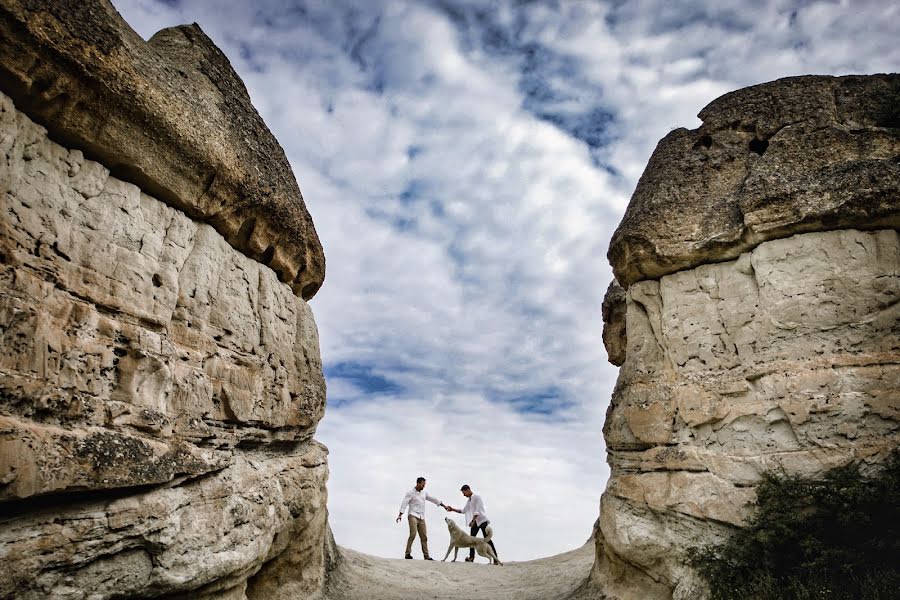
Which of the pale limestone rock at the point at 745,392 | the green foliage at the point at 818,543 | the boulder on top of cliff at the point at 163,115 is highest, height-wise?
the boulder on top of cliff at the point at 163,115

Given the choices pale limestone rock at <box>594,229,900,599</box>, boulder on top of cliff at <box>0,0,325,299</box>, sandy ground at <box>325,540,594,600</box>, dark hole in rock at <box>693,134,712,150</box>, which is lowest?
sandy ground at <box>325,540,594,600</box>

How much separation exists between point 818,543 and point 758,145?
654 cm

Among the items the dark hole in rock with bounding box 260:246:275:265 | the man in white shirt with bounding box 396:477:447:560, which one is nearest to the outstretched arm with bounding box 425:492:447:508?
the man in white shirt with bounding box 396:477:447:560

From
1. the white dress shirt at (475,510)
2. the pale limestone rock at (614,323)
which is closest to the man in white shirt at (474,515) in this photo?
the white dress shirt at (475,510)

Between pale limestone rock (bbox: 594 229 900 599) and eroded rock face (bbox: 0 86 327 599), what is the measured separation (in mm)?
5698

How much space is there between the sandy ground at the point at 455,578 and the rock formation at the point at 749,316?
2.83 meters

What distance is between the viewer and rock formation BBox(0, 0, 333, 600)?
5656 millimetres

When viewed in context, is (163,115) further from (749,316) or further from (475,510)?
(475,510)

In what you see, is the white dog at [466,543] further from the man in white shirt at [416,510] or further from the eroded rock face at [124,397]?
the eroded rock face at [124,397]

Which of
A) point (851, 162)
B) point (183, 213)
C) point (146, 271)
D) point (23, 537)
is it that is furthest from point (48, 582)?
point (851, 162)

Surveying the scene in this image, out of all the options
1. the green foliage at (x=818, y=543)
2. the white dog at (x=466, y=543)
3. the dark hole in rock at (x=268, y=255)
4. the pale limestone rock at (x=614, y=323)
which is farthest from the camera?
the white dog at (x=466, y=543)

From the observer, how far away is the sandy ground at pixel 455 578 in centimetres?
1213

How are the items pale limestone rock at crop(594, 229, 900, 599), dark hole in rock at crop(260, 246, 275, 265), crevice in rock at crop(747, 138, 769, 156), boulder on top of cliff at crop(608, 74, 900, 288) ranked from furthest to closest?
crevice in rock at crop(747, 138, 769, 156), dark hole in rock at crop(260, 246, 275, 265), boulder on top of cliff at crop(608, 74, 900, 288), pale limestone rock at crop(594, 229, 900, 599)

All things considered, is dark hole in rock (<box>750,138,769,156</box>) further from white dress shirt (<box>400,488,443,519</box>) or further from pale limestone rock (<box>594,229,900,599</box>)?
white dress shirt (<box>400,488,443,519</box>)
